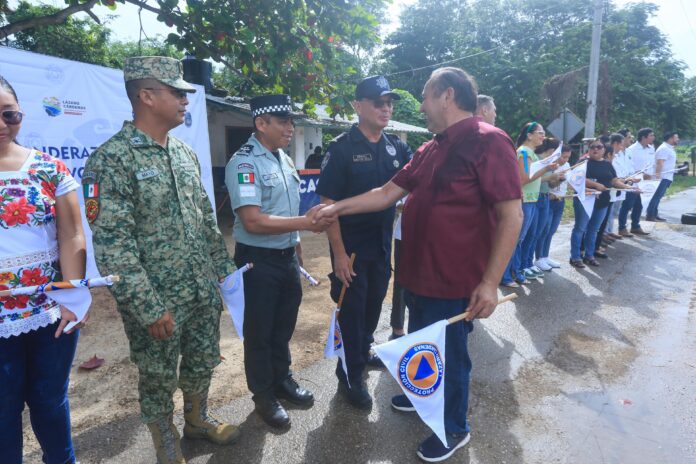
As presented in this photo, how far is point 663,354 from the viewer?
3748 millimetres

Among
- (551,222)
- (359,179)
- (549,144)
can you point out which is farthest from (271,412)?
(551,222)

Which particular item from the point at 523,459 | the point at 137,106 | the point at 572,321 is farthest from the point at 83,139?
the point at 572,321

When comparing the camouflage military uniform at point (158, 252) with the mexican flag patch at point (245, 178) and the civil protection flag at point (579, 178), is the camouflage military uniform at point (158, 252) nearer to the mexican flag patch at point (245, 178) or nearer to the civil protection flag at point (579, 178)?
the mexican flag patch at point (245, 178)

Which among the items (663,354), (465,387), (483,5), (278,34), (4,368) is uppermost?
(483,5)

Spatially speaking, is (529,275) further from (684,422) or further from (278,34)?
(278,34)

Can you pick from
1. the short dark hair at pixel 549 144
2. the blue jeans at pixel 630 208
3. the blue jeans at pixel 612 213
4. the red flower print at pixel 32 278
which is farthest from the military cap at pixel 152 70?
the blue jeans at pixel 630 208

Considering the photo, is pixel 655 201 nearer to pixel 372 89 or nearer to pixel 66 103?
pixel 372 89

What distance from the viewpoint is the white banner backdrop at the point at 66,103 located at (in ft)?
13.5

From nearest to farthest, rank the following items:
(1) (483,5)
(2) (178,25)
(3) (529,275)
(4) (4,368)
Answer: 1. (4) (4,368)
2. (2) (178,25)
3. (3) (529,275)
4. (1) (483,5)

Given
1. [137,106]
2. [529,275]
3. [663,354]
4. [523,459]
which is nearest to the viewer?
[137,106]

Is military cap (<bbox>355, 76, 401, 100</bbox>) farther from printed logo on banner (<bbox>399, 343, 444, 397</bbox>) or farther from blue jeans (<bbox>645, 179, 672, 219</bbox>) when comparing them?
blue jeans (<bbox>645, 179, 672, 219</bbox>)

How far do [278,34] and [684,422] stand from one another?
18.7 ft

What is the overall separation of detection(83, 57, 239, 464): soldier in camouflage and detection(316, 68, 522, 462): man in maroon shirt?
116 centimetres

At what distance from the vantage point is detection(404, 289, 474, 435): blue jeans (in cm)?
238
